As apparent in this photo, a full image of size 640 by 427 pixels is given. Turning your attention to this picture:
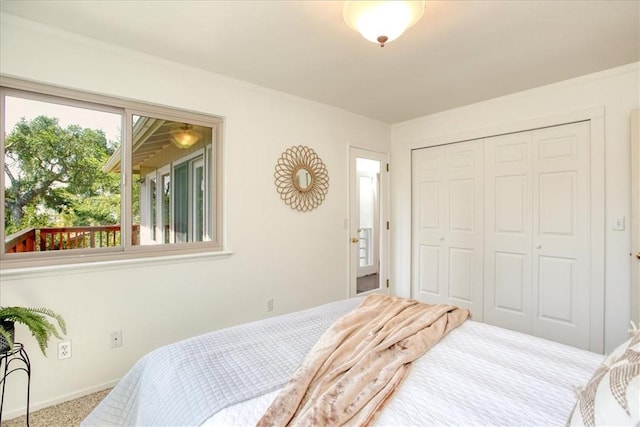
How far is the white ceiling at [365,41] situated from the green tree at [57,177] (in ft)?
2.23

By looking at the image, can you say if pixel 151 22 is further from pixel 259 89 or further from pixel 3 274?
pixel 3 274

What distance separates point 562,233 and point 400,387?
8.45ft

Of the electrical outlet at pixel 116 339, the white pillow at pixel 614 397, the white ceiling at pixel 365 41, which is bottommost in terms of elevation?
the electrical outlet at pixel 116 339

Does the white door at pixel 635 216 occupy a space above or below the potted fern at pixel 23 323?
above

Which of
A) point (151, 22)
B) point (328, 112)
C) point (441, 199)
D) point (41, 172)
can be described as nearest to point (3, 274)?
point (41, 172)

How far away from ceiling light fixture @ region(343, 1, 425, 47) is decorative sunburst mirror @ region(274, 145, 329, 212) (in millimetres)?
1641

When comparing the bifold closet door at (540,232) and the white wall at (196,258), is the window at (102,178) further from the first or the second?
the bifold closet door at (540,232)

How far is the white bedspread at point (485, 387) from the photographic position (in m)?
0.96

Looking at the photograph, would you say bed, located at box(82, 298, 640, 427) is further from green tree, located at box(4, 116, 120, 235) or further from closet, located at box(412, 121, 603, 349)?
closet, located at box(412, 121, 603, 349)

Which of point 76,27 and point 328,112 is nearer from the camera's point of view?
point 76,27

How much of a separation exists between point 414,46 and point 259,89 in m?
1.40

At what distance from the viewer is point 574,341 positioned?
2.73 metres

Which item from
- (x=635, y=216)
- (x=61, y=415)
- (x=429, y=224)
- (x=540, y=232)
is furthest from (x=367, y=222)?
(x=61, y=415)

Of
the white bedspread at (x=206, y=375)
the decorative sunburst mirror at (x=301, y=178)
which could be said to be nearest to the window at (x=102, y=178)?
the decorative sunburst mirror at (x=301, y=178)
